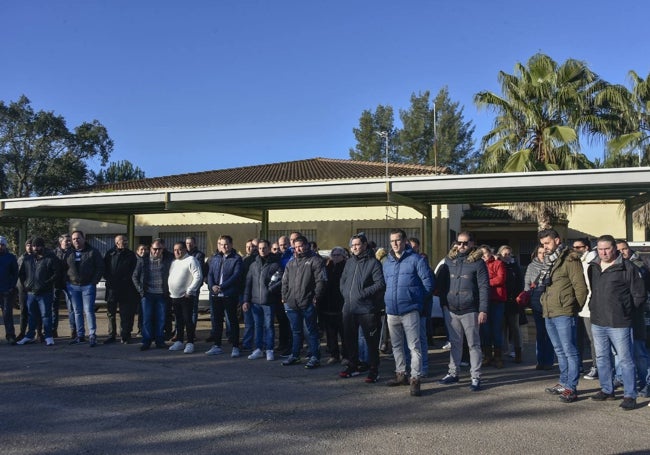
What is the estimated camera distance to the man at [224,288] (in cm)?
929

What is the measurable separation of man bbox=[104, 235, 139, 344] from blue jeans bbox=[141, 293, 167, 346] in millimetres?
546

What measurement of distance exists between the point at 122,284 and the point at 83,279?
624 mm

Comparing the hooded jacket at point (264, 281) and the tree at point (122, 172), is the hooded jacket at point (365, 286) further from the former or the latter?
the tree at point (122, 172)

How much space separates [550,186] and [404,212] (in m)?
8.15

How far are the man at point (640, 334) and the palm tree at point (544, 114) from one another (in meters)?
11.0

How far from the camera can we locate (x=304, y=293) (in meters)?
8.18

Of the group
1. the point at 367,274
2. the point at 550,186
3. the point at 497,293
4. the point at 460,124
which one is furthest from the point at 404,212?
the point at 460,124

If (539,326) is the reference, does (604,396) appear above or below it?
below

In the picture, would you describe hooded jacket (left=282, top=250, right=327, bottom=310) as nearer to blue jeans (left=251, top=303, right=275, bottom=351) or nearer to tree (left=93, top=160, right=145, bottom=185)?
blue jeans (left=251, top=303, right=275, bottom=351)

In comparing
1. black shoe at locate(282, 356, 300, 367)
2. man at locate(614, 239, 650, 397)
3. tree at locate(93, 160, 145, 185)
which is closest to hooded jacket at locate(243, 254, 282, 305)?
black shoe at locate(282, 356, 300, 367)

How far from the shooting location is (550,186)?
1134 cm

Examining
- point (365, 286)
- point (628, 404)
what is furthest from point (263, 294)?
point (628, 404)

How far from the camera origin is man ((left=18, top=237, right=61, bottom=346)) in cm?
1001

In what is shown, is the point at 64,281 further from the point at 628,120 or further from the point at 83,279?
the point at 628,120
